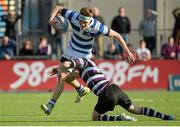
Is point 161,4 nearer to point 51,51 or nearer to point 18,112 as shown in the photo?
point 51,51

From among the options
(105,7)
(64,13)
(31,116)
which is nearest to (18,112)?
(31,116)

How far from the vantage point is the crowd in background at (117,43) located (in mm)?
25641

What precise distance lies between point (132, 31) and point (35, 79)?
4316 millimetres

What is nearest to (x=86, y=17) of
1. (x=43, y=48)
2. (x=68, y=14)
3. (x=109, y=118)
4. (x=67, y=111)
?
(x=68, y=14)

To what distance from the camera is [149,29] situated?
26734 mm

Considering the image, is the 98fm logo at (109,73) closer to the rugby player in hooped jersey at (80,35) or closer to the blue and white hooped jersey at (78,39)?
the rugby player in hooped jersey at (80,35)

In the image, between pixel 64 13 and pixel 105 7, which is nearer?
pixel 64 13

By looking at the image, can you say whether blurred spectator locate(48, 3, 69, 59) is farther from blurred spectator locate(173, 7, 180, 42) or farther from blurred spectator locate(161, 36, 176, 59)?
blurred spectator locate(173, 7, 180, 42)

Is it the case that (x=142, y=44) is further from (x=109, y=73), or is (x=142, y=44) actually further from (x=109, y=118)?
(x=109, y=118)

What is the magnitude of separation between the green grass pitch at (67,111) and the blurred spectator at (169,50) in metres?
3.77

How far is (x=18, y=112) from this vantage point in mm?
15852

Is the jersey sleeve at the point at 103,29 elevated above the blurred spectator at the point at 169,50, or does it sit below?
above

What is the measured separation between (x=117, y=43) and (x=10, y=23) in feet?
11.3

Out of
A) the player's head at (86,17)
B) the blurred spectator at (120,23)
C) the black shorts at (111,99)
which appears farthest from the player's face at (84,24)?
the blurred spectator at (120,23)
